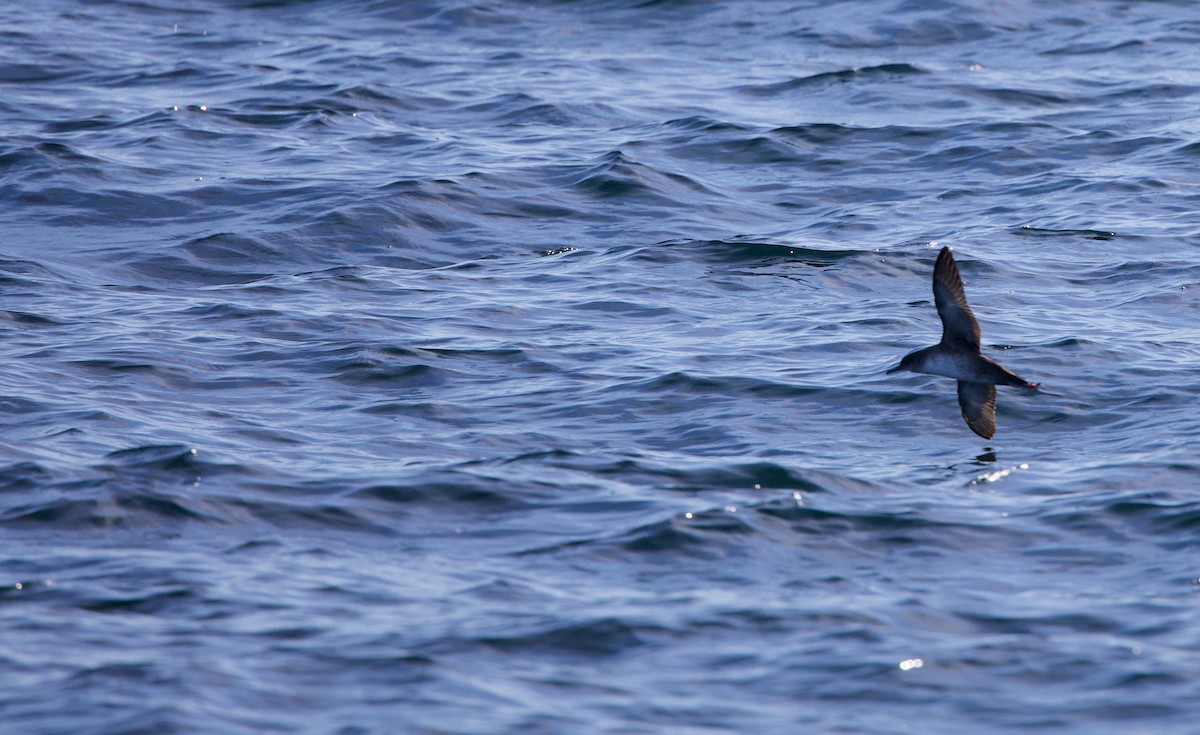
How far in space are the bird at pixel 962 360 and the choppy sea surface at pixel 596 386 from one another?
0.26m

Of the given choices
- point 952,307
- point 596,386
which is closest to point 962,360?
point 952,307

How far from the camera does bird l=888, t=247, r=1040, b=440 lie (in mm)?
10117

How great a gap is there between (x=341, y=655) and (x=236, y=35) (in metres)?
16.9

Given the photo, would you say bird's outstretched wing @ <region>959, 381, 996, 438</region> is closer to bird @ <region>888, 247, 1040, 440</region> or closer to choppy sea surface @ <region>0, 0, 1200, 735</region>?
bird @ <region>888, 247, 1040, 440</region>

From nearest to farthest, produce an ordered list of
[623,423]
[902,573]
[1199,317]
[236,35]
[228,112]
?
[902,573] → [623,423] → [1199,317] → [228,112] → [236,35]

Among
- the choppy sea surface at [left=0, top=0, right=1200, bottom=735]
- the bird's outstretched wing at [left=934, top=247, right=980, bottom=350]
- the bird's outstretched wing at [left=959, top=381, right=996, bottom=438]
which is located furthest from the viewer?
the bird's outstretched wing at [left=959, top=381, right=996, bottom=438]

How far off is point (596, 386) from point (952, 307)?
104 inches

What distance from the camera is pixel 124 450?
10070 mm

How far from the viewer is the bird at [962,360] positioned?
10.1m

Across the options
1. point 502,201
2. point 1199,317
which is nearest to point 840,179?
point 502,201

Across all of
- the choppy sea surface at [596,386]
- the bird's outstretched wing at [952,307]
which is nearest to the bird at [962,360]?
the bird's outstretched wing at [952,307]

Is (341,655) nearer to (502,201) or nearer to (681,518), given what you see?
(681,518)

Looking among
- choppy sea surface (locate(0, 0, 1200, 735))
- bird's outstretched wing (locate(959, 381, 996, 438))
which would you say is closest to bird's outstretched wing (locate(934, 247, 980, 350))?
bird's outstretched wing (locate(959, 381, 996, 438))

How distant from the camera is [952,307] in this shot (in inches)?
402
